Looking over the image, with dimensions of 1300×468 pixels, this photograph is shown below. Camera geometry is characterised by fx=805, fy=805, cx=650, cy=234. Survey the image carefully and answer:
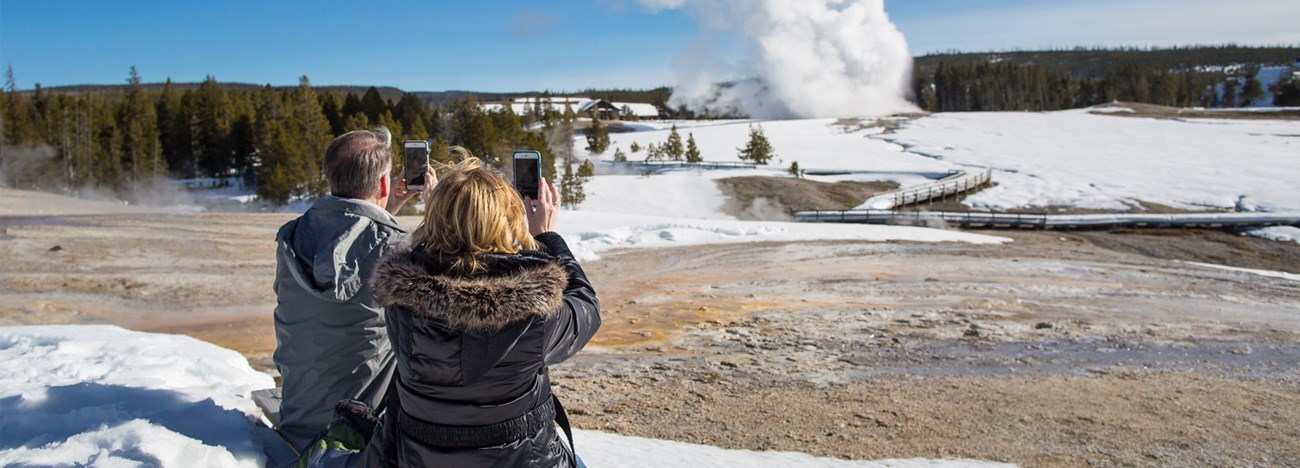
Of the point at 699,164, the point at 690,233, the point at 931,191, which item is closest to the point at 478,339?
the point at 690,233

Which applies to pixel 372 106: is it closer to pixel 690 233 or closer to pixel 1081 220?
pixel 690 233

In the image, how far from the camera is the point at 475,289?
2.34 metres

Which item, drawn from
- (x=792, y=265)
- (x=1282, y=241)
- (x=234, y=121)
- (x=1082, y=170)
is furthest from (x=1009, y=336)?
(x=234, y=121)

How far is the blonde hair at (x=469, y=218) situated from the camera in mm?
2416

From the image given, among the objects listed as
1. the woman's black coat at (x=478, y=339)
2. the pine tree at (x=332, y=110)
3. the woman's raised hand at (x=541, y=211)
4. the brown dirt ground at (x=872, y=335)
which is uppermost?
the pine tree at (x=332, y=110)

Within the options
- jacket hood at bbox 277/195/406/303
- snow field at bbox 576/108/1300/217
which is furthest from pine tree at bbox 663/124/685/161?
jacket hood at bbox 277/195/406/303

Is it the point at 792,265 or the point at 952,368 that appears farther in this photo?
the point at 792,265

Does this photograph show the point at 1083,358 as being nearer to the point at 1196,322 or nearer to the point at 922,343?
the point at 922,343

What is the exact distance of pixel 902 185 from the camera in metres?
43.8

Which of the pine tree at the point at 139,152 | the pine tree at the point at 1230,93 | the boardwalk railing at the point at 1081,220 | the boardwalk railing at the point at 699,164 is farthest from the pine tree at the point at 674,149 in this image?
the pine tree at the point at 1230,93

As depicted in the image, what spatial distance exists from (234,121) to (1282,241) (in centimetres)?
5655

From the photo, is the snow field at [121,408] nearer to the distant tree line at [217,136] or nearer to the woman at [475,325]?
the woman at [475,325]

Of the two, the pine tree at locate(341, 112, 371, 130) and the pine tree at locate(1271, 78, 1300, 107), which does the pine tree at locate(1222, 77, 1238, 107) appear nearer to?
the pine tree at locate(1271, 78, 1300, 107)

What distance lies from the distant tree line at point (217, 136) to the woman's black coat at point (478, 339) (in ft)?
120
